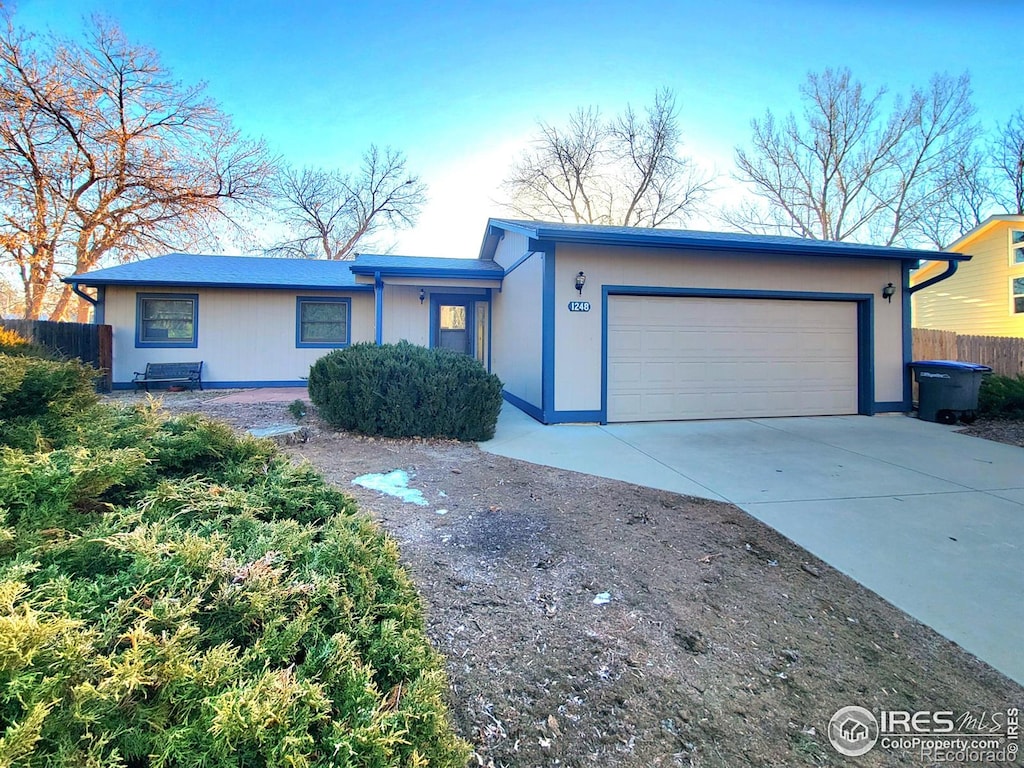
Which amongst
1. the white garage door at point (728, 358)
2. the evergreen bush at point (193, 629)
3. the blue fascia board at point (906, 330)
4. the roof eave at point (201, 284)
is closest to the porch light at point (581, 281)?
the white garage door at point (728, 358)

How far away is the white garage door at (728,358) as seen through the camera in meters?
7.59

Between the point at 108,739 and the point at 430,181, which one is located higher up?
the point at 430,181

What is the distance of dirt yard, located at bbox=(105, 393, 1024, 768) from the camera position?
5.30ft

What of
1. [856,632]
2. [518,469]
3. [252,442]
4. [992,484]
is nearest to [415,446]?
[518,469]

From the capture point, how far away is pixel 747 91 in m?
12.5

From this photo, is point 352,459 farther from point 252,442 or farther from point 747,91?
point 747,91

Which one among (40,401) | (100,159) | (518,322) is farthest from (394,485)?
(100,159)

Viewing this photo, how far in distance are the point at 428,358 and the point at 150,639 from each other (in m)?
5.51

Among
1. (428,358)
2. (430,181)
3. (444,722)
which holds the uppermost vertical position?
(430,181)

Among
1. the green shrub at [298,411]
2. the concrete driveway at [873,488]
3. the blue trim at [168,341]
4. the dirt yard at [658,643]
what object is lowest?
the dirt yard at [658,643]

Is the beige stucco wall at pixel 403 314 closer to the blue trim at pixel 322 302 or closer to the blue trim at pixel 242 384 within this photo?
the blue trim at pixel 322 302

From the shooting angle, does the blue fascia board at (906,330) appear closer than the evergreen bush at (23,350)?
No

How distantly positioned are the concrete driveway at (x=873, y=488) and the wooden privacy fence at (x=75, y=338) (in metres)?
9.23

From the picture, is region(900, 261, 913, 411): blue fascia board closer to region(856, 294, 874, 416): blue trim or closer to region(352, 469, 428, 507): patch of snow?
region(856, 294, 874, 416): blue trim
